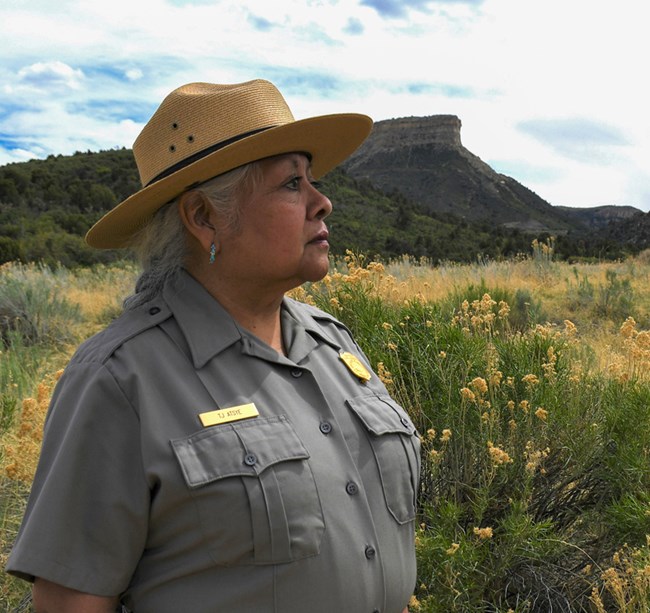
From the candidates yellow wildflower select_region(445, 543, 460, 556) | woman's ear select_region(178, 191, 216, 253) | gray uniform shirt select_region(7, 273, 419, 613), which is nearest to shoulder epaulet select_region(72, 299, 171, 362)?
gray uniform shirt select_region(7, 273, 419, 613)

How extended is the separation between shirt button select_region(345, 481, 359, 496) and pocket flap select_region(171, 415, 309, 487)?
0.58 ft

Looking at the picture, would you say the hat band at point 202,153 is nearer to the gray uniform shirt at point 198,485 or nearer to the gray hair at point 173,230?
the gray hair at point 173,230

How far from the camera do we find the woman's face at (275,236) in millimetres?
2152

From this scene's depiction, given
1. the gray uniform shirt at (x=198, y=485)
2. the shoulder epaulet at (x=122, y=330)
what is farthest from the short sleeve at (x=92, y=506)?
the shoulder epaulet at (x=122, y=330)

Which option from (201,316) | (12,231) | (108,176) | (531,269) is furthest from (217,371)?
(108,176)

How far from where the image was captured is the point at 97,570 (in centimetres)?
174

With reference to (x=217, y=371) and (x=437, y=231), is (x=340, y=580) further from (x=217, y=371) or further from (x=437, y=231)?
(x=437, y=231)

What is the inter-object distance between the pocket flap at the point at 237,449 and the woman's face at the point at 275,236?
455mm

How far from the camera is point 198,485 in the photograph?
1.75 metres

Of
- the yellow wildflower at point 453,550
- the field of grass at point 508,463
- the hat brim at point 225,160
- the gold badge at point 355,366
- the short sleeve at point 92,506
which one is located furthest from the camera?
the field of grass at point 508,463

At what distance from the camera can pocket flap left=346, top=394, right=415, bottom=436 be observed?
222cm

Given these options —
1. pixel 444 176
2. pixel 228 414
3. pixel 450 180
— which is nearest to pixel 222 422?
pixel 228 414

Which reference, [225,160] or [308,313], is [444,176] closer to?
[308,313]

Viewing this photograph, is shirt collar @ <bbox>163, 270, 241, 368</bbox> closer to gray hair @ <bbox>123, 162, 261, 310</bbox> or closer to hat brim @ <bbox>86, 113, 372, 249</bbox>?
gray hair @ <bbox>123, 162, 261, 310</bbox>
